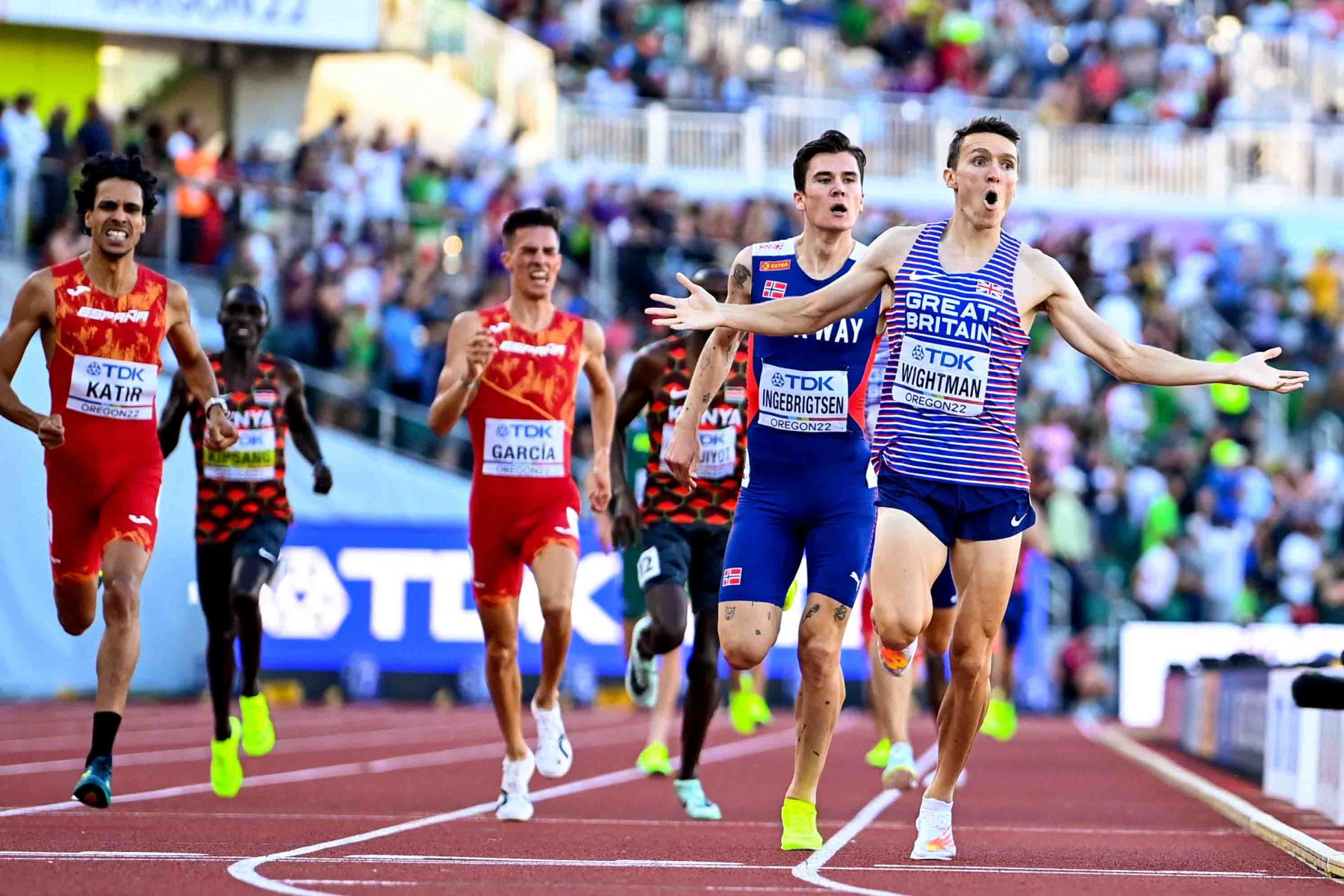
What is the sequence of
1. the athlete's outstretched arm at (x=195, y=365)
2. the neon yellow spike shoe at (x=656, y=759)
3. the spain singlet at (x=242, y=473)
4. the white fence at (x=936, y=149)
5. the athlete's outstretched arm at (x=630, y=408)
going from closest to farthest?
the athlete's outstretched arm at (x=195, y=365) < the athlete's outstretched arm at (x=630, y=408) < the spain singlet at (x=242, y=473) < the neon yellow spike shoe at (x=656, y=759) < the white fence at (x=936, y=149)

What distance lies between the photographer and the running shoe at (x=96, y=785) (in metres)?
8.78

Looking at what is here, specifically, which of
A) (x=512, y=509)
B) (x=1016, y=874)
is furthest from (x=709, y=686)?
(x=1016, y=874)

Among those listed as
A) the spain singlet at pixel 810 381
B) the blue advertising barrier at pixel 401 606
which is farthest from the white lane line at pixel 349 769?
the spain singlet at pixel 810 381

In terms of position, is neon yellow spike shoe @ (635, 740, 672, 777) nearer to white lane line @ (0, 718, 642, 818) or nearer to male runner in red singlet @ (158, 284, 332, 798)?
white lane line @ (0, 718, 642, 818)

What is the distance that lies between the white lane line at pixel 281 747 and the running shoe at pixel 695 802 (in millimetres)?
3870

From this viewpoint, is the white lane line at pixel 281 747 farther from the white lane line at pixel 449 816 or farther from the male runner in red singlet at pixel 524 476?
the male runner in red singlet at pixel 524 476

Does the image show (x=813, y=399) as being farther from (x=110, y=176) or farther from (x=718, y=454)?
(x=110, y=176)

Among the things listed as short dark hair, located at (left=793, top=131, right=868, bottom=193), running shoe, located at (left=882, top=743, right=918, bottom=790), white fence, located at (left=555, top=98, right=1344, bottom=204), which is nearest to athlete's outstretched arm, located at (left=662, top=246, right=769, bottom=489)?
short dark hair, located at (left=793, top=131, right=868, bottom=193)

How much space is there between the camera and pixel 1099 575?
24656 mm

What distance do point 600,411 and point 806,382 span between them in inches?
95.5

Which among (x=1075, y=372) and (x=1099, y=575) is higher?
(x=1075, y=372)

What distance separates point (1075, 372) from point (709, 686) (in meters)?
17.5

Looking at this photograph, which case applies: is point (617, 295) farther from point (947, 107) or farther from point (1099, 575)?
point (947, 107)

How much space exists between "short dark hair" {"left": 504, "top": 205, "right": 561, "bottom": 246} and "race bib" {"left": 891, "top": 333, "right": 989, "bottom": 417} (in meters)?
2.79
